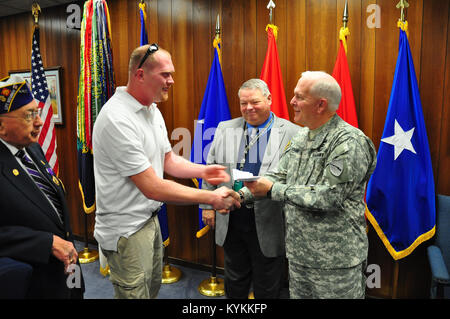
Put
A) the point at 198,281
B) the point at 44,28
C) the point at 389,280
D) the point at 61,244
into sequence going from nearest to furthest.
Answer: the point at 61,244, the point at 389,280, the point at 198,281, the point at 44,28

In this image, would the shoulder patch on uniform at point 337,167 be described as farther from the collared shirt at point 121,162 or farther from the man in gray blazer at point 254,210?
the collared shirt at point 121,162

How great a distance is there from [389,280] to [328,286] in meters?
1.41

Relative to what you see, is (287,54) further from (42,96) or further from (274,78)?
(42,96)

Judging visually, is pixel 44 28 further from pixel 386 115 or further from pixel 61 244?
pixel 386 115

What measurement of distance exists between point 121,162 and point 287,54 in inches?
72.2

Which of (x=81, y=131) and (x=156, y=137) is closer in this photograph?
(x=156, y=137)

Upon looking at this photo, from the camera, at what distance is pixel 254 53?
9.53ft

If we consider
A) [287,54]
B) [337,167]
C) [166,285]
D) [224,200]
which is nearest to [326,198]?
[337,167]

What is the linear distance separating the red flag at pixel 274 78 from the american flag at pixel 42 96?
2.10 metres

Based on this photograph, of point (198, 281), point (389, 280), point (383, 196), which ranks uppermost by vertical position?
point (383, 196)

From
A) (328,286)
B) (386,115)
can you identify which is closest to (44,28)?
(386,115)

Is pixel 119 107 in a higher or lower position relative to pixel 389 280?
higher

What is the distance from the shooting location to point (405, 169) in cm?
226

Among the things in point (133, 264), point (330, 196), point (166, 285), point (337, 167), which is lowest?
point (166, 285)
